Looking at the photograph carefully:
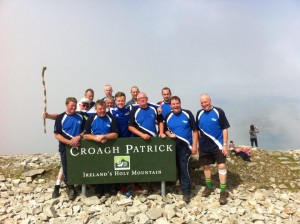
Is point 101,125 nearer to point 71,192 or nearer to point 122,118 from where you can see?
point 122,118

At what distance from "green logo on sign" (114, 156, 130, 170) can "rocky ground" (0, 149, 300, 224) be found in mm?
1050

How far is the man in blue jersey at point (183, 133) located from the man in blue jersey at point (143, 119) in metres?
0.45

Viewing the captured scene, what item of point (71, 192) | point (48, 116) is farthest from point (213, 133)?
point (48, 116)

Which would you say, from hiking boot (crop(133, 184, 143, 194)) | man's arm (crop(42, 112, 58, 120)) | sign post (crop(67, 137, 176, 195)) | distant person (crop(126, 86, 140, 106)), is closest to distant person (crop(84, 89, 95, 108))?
distant person (crop(126, 86, 140, 106))

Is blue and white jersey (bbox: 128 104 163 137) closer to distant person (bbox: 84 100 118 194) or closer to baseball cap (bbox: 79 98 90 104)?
distant person (bbox: 84 100 118 194)

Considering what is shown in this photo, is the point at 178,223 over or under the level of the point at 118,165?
under

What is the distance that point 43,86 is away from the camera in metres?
10.1

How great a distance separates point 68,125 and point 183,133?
3.68 meters

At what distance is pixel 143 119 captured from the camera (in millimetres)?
8664

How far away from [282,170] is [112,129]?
25.3 feet

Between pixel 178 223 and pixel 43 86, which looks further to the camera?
pixel 43 86

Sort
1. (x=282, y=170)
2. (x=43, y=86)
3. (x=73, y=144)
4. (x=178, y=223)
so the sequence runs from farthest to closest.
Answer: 1. (x=282, y=170)
2. (x=43, y=86)
3. (x=73, y=144)
4. (x=178, y=223)

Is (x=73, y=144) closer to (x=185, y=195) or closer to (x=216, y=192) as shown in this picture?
(x=185, y=195)

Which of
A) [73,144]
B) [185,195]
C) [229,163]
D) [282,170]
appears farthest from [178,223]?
[282,170]
